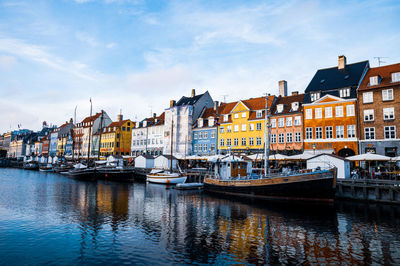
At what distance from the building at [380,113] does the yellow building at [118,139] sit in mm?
64732

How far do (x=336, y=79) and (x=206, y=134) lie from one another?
27852 millimetres

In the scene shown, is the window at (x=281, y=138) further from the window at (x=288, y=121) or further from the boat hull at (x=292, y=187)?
the boat hull at (x=292, y=187)

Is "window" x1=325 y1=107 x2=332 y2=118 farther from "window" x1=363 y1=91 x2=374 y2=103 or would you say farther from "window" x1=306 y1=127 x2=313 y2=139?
"window" x1=363 y1=91 x2=374 y2=103

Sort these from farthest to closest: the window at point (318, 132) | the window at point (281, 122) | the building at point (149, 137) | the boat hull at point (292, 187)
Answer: the building at point (149, 137) → the window at point (281, 122) → the window at point (318, 132) → the boat hull at point (292, 187)

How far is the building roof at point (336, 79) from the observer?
Answer: 40312 mm

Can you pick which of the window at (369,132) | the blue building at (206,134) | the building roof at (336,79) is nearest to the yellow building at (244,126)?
the blue building at (206,134)

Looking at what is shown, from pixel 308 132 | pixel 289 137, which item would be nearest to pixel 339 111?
Answer: pixel 308 132

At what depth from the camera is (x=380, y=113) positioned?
3606 centimetres

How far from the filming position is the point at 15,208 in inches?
885

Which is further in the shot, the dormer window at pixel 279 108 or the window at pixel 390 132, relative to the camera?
the dormer window at pixel 279 108

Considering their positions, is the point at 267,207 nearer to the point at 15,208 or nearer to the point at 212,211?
the point at 212,211

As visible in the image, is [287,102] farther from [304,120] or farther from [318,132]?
[318,132]

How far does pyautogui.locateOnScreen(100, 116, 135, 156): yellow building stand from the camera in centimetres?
8356

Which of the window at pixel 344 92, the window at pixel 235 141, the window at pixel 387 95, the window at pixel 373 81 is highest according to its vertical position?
the window at pixel 373 81
